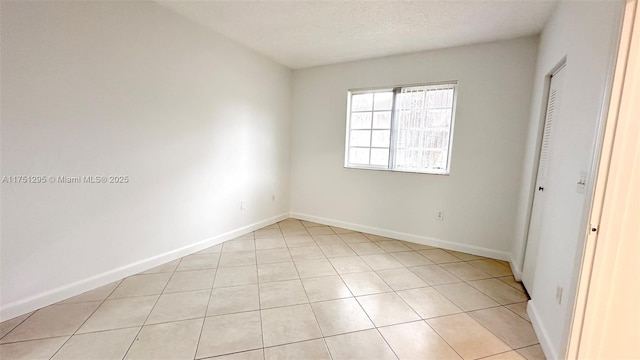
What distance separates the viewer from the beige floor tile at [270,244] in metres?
3.15

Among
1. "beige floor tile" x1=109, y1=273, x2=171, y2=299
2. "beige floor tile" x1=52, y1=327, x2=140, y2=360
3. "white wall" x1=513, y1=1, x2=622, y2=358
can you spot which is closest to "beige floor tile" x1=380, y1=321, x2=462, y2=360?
"white wall" x1=513, y1=1, x2=622, y2=358

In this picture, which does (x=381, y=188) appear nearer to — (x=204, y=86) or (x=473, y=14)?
(x=473, y=14)

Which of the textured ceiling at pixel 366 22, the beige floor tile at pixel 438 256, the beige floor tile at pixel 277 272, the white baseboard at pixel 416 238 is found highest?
the textured ceiling at pixel 366 22

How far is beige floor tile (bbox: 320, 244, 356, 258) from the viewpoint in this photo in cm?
299

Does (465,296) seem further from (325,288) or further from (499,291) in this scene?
(325,288)

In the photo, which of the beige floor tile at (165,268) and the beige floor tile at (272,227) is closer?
the beige floor tile at (165,268)

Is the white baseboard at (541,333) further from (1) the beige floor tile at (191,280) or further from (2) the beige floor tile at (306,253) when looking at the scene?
(1) the beige floor tile at (191,280)

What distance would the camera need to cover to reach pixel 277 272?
99.0 inches

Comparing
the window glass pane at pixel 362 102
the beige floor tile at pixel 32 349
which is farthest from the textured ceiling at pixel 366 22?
the beige floor tile at pixel 32 349

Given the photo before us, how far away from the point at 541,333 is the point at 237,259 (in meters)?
2.63

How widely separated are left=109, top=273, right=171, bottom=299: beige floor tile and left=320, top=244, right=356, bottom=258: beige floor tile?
1658 millimetres

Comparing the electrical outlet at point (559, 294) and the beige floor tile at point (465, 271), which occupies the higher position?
the electrical outlet at point (559, 294)

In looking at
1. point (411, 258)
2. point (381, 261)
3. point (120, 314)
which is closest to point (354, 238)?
point (381, 261)

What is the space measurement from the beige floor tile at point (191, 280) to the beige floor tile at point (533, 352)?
2337 mm
